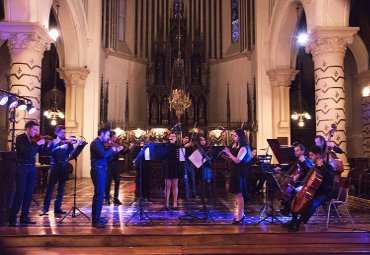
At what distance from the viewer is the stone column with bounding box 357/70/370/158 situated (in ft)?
51.6

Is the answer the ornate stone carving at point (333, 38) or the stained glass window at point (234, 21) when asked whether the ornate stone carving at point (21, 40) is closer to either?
the ornate stone carving at point (333, 38)

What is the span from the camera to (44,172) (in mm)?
11805

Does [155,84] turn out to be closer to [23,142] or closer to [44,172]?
[44,172]

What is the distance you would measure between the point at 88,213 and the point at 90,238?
203 centimetres

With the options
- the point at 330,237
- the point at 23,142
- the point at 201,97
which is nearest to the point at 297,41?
the point at 201,97

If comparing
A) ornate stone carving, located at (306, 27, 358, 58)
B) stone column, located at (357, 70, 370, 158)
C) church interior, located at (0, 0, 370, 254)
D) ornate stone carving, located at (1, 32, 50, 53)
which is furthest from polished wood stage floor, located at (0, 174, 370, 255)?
stone column, located at (357, 70, 370, 158)

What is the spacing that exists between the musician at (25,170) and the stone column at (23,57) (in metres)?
3.94

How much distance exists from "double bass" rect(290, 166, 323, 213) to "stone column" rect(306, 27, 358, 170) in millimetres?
4751

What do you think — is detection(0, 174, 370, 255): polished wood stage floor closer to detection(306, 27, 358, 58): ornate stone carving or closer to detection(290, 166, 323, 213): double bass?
detection(290, 166, 323, 213): double bass

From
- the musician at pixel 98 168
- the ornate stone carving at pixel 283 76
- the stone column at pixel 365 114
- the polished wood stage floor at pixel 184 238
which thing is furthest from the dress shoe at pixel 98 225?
the stone column at pixel 365 114

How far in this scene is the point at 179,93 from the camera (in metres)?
18.2

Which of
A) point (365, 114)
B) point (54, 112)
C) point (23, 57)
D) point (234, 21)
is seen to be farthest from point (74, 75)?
point (365, 114)

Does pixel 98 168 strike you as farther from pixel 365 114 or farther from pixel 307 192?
pixel 365 114

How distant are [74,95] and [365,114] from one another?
12861mm
